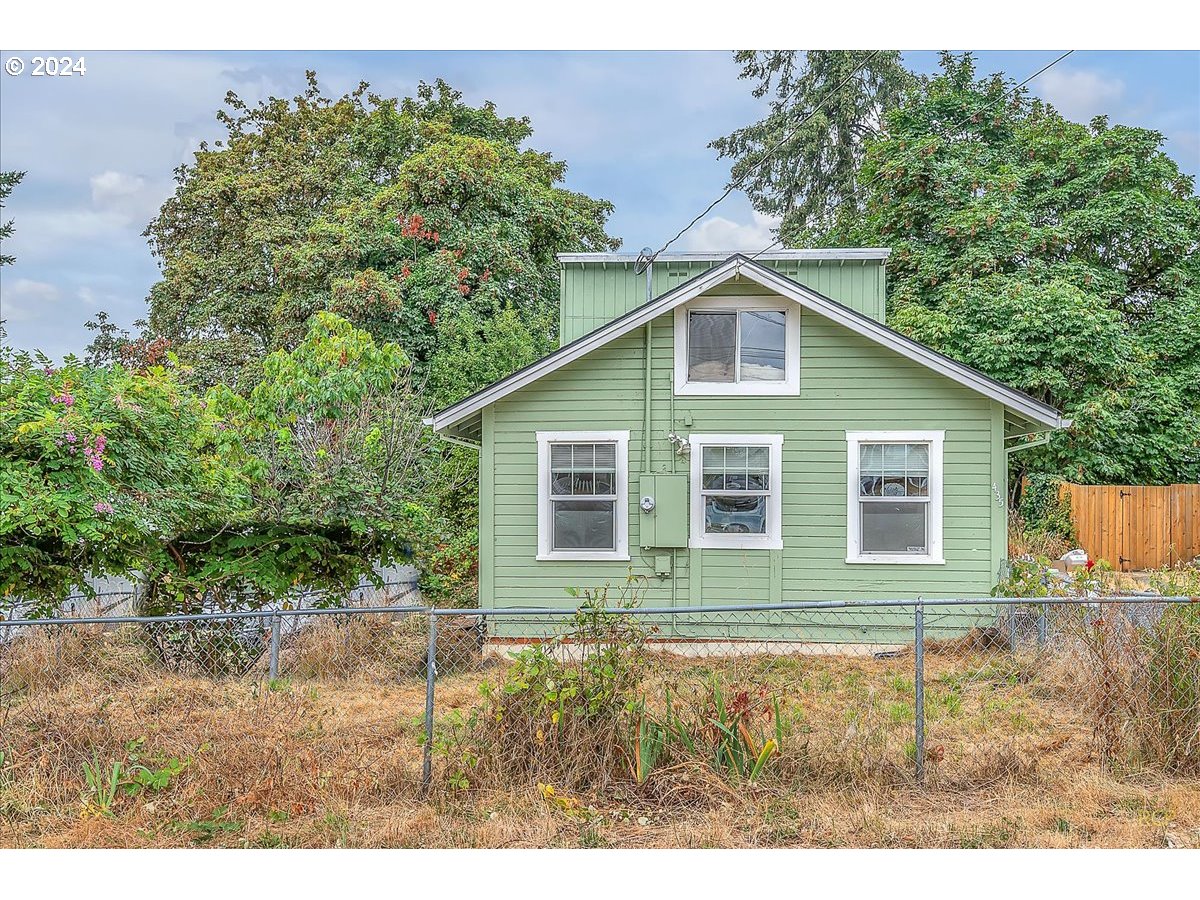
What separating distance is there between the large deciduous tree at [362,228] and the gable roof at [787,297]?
20.8 ft

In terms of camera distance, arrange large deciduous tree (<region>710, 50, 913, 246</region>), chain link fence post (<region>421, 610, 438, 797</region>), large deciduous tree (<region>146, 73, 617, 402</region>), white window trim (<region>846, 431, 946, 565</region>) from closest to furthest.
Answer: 1. chain link fence post (<region>421, 610, 438, 797</region>)
2. white window trim (<region>846, 431, 946, 565</region>)
3. large deciduous tree (<region>146, 73, 617, 402</region>)
4. large deciduous tree (<region>710, 50, 913, 246</region>)

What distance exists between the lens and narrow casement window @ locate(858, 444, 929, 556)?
9.75m

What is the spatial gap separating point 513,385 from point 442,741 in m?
5.83

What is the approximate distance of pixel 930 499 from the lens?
9.70 metres

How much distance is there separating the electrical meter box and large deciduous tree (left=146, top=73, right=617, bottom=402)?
7284 millimetres

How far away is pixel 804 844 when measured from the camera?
4.00 meters

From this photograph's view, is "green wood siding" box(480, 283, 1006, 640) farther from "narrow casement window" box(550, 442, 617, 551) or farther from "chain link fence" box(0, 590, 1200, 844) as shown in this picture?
"chain link fence" box(0, 590, 1200, 844)

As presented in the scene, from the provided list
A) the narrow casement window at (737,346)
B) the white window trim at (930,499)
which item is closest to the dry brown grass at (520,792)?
the white window trim at (930,499)

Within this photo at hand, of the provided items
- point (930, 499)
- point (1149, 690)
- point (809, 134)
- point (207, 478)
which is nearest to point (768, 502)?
point (930, 499)

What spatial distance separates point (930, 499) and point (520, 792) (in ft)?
22.9

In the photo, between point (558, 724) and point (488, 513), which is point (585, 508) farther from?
point (558, 724)

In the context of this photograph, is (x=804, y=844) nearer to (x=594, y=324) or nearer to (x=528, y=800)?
(x=528, y=800)

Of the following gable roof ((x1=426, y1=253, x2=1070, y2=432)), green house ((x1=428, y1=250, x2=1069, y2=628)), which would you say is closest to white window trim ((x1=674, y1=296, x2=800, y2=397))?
green house ((x1=428, y1=250, x2=1069, y2=628))
